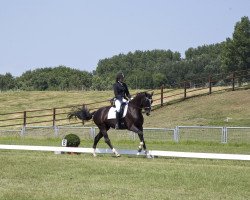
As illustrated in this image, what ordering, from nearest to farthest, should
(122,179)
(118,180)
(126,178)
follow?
(118,180) < (122,179) < (126,178)

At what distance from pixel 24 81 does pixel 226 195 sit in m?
162

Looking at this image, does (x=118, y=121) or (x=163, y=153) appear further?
(x=118, y=121)

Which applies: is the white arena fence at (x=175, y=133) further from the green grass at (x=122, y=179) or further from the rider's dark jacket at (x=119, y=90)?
the green grass at (x=122, y=179)

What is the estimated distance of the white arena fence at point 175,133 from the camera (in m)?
27.1

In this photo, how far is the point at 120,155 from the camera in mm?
18234

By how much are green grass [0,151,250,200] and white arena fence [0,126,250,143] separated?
11.1 m

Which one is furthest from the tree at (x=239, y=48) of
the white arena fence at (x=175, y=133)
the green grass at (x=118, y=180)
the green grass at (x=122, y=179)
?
the green grass at (x=118, y=180)

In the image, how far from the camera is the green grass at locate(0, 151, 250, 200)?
10.5m

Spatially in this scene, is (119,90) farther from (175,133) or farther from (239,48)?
(239,48)

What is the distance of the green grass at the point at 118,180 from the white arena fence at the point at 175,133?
36.6 feet

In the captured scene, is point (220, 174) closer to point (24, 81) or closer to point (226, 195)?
point (226, 195)

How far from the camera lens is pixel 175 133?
92.7 ft

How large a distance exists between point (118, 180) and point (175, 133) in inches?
639

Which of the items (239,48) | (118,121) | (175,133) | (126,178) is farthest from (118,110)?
(239,48)
